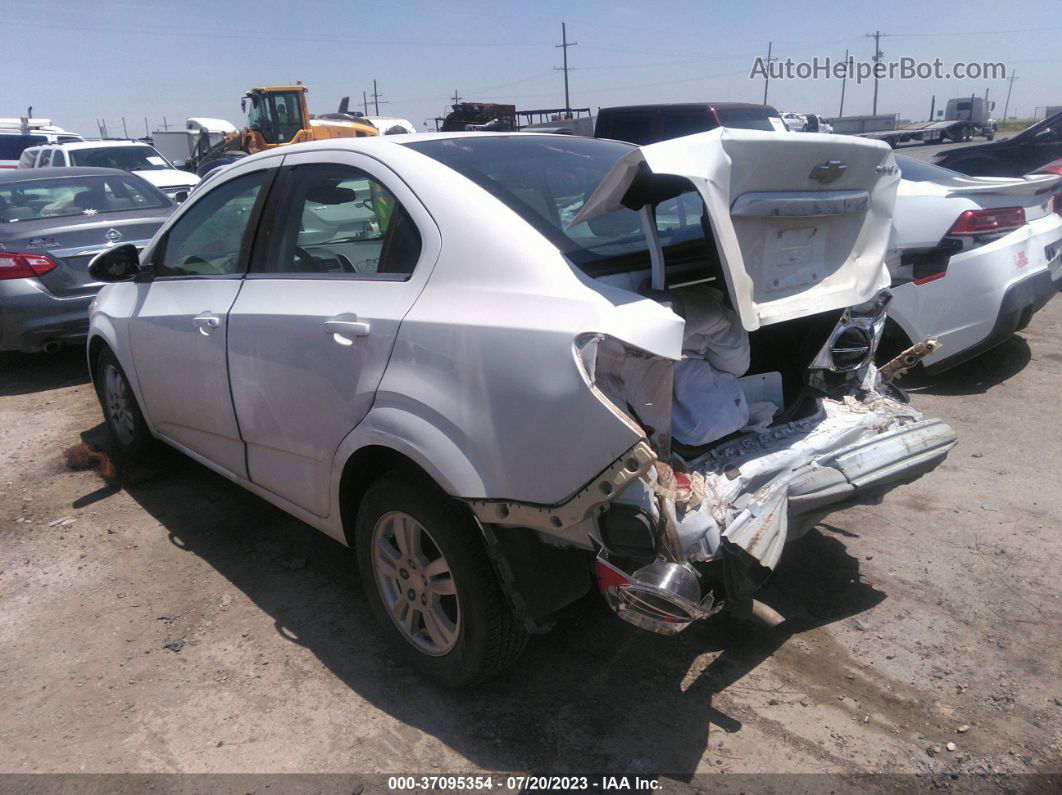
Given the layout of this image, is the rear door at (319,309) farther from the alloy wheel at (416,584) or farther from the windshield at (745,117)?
the windshield at (745,117)

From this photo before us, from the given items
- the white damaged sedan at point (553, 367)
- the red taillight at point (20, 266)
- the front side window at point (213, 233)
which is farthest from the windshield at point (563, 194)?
the red taillight at point (20, 266)

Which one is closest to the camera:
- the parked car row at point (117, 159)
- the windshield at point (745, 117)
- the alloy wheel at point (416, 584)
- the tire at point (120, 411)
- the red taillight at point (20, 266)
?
the alloy wheel at point (416, 584)

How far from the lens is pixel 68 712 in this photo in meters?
2.89

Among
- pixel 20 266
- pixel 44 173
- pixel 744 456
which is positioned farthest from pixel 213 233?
pixel 44 173

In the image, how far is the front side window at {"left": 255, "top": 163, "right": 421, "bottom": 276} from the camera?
9.36ft

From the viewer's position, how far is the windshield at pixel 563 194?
8.62 ft

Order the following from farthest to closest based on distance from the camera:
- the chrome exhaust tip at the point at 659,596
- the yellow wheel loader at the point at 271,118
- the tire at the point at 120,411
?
the yellow wheel loader at the point at 271,118
the tire at the point at 120,411
the chrome exhaust tip at the point at 659,596

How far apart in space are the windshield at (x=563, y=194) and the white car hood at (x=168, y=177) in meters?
12.7

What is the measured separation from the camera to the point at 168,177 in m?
14.7

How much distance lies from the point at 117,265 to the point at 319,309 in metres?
1.87

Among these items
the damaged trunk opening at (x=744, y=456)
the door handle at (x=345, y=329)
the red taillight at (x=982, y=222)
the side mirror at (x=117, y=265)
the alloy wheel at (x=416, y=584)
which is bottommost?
the alloy wheel at (x=416, y=584)

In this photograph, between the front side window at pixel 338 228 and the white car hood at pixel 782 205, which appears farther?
the front side window at pixel 338 228

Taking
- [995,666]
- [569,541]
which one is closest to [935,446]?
[995,666]

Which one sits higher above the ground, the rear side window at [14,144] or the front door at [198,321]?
the rear side window at [14,144]
